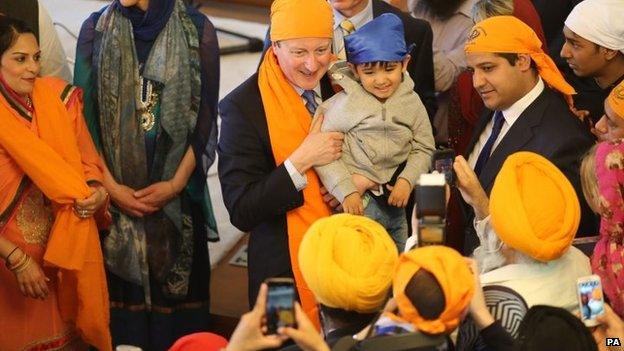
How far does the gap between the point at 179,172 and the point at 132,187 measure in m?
0.20

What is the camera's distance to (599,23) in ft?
Answer: 13.3

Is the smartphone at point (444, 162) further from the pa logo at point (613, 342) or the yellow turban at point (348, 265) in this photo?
A: the pa logo at point (613, 342)

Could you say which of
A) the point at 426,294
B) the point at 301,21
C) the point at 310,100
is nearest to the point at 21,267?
the point at 310,100

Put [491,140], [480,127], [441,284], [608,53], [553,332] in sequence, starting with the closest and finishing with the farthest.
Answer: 1. [441,284]
2. [553,332]
3. [491,140]
4. [480,127]
5. [608,53]

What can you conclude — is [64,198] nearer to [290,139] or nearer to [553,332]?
[290,139]

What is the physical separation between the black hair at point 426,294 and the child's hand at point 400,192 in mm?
1091

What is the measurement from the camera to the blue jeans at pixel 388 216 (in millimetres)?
3586

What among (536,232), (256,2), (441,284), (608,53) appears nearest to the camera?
(441,284)

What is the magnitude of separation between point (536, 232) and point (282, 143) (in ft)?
3.52

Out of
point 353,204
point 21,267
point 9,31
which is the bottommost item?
point 21,267

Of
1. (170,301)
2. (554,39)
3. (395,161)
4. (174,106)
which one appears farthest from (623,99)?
(170,301)

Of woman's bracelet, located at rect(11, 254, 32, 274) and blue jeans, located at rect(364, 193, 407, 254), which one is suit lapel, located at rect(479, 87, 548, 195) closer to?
blue jeans, located at rect(364, 193, 407, 254)

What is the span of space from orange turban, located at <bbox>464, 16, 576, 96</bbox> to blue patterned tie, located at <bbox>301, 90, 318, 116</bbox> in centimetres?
57

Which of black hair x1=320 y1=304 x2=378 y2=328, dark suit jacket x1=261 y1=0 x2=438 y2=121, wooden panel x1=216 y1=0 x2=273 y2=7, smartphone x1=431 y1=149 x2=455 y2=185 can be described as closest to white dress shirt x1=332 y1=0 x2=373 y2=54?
dark suit jacket x1=261 y1=0 x2=438 y2=121
